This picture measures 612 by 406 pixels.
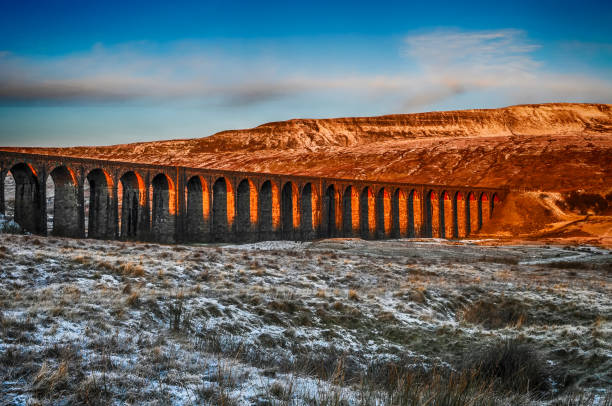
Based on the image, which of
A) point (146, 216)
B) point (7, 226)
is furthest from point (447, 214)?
point (7, 226)

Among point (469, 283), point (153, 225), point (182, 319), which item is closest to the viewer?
point (182, 319)

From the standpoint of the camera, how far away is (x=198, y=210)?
1763 inches

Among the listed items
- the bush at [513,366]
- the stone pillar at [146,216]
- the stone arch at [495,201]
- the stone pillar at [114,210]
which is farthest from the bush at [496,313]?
the stone arch at [495,201]

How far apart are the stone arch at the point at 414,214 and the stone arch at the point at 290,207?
19.4m

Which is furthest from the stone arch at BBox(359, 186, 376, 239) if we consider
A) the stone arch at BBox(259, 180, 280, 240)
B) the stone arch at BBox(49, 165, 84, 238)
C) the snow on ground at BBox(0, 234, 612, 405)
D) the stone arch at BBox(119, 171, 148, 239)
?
the snow on ground at BBox(0, 234, 612, 405)

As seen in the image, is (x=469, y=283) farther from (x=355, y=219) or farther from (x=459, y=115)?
(x=459, y=115)

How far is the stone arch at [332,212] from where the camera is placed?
188 ft

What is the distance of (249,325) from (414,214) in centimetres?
5950

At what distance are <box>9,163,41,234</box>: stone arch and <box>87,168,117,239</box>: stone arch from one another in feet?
13.1

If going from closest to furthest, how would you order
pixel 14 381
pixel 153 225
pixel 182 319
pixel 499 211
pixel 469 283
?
1. pixel 14 381
2. pixel 182 319
3. pixel 469 283
4. pixel 153 225
5. pixel 499 211

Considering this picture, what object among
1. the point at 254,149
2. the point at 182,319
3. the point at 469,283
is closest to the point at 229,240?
the point at 469,283

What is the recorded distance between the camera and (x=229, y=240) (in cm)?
4578

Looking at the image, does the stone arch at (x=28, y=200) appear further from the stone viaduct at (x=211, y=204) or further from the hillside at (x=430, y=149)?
the hillside at (x=430, y=149)

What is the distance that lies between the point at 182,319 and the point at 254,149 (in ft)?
469
